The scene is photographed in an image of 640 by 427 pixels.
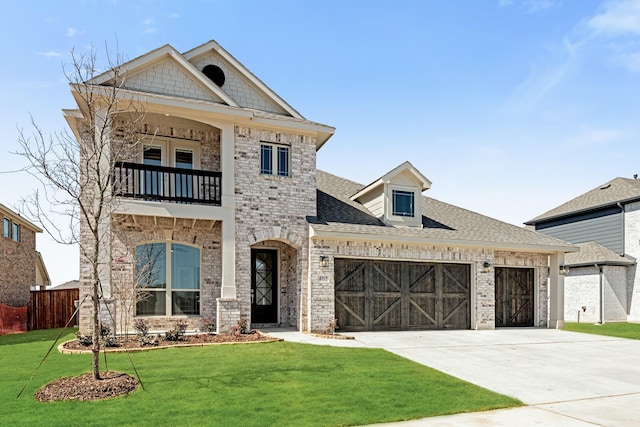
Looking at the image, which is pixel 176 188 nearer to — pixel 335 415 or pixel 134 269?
pixel 134 269

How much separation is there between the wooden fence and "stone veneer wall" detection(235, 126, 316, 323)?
27.2 ft

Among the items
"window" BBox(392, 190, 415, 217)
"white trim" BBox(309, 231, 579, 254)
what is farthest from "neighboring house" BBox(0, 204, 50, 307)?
"window" BBox(392, 190, 415, 217)

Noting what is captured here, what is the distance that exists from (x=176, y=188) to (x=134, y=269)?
107 inches

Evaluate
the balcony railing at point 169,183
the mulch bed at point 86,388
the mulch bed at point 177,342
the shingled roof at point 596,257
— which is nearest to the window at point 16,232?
the balcony railing at point 169,183

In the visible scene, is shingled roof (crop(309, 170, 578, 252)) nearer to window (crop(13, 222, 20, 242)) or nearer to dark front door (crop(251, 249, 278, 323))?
dark front door (crop(251, 249, 278, 323))

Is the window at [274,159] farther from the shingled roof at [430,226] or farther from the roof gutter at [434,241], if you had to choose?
the roof gutter at [434,241]

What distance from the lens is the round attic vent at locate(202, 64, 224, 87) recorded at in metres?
15.1

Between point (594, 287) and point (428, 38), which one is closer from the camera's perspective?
point (428, 38)

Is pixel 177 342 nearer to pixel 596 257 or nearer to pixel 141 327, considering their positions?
pixel 141 327

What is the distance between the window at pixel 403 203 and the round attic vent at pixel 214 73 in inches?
285

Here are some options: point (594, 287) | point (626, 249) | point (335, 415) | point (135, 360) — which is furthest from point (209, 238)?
point (626, 249)

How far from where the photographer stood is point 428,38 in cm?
1184

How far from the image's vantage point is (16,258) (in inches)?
869

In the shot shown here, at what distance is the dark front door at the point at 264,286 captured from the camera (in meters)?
15.4
